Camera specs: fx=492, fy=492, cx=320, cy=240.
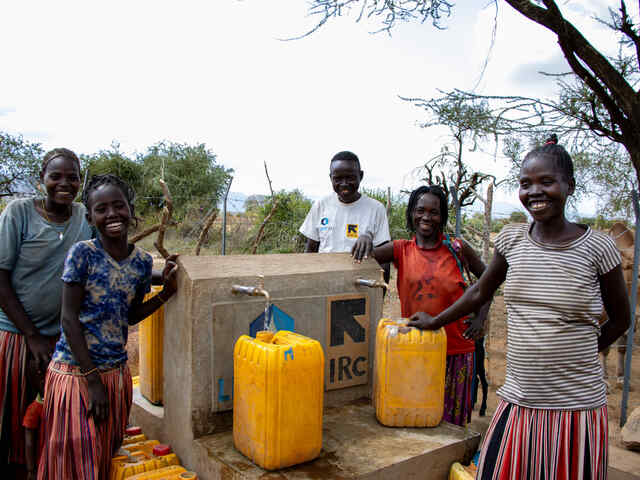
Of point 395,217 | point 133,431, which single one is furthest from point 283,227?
point 133,431

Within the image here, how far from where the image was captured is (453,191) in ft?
14.5

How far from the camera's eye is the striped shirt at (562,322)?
1.70m

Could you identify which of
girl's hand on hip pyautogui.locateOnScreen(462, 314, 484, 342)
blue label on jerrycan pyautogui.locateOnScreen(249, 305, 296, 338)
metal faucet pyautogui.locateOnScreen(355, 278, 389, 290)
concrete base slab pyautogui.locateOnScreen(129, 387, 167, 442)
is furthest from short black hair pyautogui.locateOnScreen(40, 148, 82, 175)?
girl's hand on hip pyautogui.locateOnScreen(462, 314, 484, 342)

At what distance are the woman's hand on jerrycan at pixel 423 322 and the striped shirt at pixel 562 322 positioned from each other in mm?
Result: 666

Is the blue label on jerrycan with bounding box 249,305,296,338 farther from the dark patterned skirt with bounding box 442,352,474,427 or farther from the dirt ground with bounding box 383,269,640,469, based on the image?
the dirt ground with bounding box 383,269,640,469

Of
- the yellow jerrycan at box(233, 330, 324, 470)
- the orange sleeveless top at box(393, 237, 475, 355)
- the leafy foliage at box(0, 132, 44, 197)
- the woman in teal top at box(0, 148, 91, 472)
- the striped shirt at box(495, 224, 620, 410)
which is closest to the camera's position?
the striped shirt at box(495, 224, 620, 410)

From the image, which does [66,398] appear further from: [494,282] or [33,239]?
[494,282]

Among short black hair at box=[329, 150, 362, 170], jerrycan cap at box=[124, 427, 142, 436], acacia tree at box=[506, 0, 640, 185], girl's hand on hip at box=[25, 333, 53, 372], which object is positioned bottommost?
jerrycan cap at box=[124, 427, 142, 436]

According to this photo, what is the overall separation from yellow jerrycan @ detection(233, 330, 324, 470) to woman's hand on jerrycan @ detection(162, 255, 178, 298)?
52cm

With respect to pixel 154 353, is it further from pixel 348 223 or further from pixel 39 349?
pixel 348 223

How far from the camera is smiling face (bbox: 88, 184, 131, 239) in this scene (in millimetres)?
2227

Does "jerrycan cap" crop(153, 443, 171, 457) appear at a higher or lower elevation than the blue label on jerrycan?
lower

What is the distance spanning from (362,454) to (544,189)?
1450 mm

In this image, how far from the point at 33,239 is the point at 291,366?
4.82 feet
